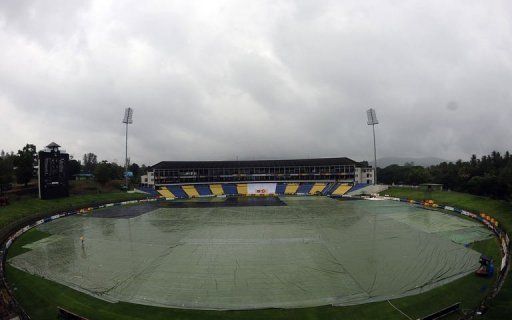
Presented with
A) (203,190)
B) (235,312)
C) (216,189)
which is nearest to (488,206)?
(235,312)

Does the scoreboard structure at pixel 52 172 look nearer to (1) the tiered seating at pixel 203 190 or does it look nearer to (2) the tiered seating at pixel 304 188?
(1) the tiered seating at pixel 203 190

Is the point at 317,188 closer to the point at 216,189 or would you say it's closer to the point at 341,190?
the point at 341,190

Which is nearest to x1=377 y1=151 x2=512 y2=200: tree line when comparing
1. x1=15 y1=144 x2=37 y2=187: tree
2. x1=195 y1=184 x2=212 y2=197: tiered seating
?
x1=195 y1=184 x2=212 y2=197: tiered seating

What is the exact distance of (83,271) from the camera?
25828 mm

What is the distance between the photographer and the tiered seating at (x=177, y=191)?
323 feet

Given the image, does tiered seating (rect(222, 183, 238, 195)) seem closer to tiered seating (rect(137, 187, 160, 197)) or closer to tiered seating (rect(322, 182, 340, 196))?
tiered seating (rect(137, 187, 160, 197))

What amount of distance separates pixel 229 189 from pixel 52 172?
184 ft

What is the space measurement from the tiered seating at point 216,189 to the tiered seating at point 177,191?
1018 cm

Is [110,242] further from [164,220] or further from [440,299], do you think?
[440,299]

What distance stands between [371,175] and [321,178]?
59.4 ft

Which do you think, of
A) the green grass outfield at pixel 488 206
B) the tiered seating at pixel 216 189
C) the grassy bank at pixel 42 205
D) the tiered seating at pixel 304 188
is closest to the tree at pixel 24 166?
the grassy bank at pixel 42 205

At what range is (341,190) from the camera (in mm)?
98250

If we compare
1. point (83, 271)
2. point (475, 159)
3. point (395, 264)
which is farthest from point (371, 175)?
point (83, 271)

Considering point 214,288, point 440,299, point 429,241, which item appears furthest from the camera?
point 429,241
